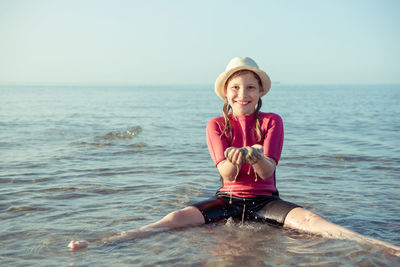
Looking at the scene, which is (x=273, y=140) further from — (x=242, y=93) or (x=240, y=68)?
(x=240, y=68)

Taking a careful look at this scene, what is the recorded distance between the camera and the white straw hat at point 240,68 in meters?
4.48

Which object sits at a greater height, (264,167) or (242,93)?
(242,93)

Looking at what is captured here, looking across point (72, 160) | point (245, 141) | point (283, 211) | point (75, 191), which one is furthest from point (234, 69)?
point (72, 160)

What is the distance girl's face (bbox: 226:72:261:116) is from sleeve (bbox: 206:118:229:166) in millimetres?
325

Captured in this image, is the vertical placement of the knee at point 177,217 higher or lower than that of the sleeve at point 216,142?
lower

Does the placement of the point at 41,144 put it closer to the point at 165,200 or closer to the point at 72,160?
the point at 72,160

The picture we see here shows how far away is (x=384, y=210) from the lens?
554 cm

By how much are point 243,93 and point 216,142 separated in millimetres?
644

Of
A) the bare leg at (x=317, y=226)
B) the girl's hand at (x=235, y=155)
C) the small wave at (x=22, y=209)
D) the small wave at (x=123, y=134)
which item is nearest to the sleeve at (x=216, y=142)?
the girl's hand at (x=235, y=155)

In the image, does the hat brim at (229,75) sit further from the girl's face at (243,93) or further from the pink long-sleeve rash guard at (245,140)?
the pink long-sleeve rash guard at (245,140)

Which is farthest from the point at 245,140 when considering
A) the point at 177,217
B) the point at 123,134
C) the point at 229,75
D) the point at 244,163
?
the point at 123,134

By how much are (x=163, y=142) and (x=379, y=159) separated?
613cm

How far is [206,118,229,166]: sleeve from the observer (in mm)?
4432

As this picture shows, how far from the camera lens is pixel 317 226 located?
4254 mm
